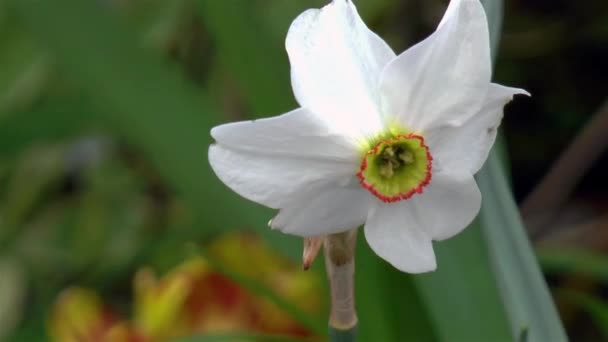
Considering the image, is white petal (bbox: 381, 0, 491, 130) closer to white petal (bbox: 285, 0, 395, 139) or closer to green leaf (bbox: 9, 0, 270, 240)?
white petal (bbox: 285, 0, 395, 139)

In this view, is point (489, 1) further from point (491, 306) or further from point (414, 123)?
point (491, 306)

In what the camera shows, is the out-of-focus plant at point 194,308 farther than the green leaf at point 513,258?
Yes

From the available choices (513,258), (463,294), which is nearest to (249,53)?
(463,294)

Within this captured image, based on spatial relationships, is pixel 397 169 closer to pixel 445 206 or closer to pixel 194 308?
pixel 445 206

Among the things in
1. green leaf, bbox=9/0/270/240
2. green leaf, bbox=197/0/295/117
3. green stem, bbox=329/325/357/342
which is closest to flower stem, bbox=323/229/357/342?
green stem, bbox=329/325/357/342

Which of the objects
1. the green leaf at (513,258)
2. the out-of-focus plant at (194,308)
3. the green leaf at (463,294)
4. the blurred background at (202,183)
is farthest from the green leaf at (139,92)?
the green leaf at (513,258)

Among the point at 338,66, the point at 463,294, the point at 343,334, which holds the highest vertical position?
the point at 338,66

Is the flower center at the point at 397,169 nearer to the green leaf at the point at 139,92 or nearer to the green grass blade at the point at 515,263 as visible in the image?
the green grass blade at the point at 515,263

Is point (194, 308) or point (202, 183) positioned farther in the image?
point (202, 183)
